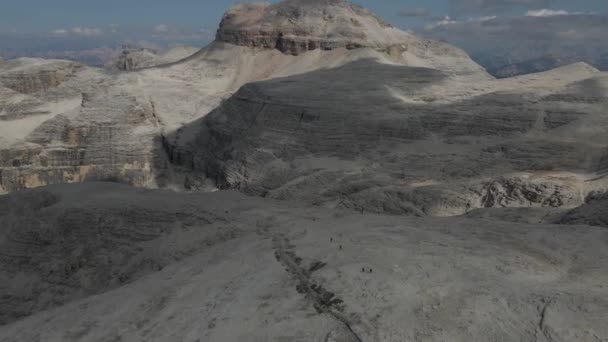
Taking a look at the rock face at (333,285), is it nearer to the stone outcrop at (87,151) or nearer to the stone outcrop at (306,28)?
the stone outcrop at (87,151)

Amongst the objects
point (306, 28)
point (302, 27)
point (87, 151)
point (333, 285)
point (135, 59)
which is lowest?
point (87, 151)

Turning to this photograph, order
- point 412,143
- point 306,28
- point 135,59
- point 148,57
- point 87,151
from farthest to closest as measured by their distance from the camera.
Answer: point 148,57, point 135,59, point 306,28, point 87,151, point 412,143

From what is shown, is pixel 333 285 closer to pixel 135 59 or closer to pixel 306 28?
pixel 306 28

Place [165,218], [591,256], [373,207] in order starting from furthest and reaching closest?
[373,207] < [165,218] < [591,256]

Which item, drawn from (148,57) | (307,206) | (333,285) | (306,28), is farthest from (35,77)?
(333,285)

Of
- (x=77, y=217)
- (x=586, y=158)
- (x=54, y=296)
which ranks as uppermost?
(x=586, y=158)

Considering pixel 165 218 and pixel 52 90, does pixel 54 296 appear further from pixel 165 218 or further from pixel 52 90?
pixel 52 90

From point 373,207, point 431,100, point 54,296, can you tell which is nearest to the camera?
point 54,296

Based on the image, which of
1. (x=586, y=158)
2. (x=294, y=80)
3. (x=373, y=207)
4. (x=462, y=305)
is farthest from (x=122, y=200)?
(x=294, y=80)
